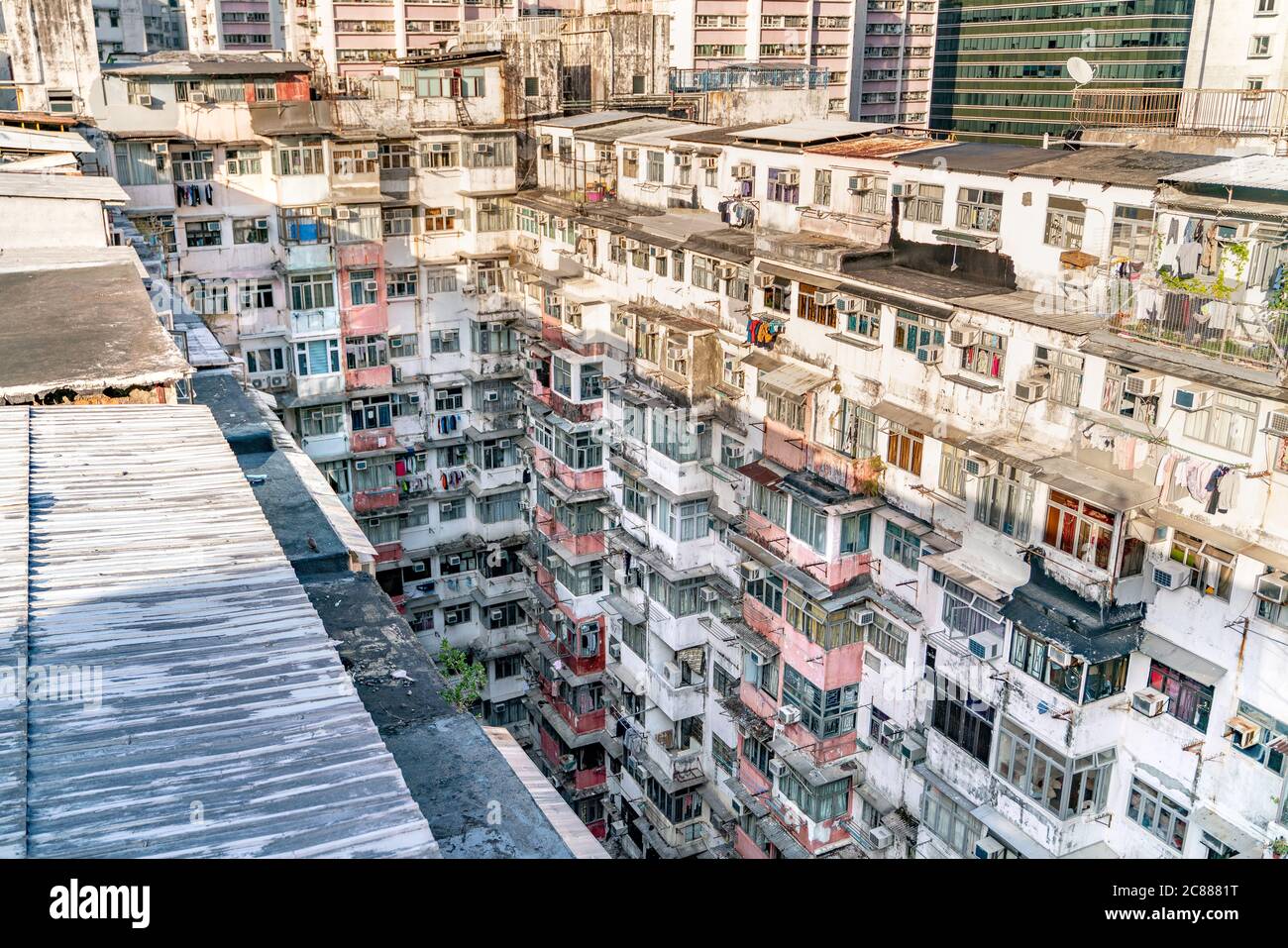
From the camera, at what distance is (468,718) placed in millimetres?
10680

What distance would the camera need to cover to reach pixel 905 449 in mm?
22016

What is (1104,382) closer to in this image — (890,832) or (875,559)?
(875,559)

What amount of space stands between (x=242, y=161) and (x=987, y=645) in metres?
29.9

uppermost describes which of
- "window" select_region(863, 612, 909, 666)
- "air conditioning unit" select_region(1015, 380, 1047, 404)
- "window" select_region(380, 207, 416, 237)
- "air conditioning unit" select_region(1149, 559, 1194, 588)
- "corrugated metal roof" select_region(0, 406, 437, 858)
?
"window" select_region(380, 207, 416, 237)

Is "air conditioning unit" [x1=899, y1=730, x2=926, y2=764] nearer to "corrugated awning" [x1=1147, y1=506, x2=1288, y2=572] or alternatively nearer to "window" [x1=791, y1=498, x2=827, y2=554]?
"window" [x1=791, y1=498, x2=827, y2=554]

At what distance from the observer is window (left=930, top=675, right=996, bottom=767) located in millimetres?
20484

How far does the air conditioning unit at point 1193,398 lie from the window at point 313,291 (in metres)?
28.7

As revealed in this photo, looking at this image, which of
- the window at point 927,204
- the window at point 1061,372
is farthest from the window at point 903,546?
the window at point 927,204

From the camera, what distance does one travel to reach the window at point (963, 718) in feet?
67.2

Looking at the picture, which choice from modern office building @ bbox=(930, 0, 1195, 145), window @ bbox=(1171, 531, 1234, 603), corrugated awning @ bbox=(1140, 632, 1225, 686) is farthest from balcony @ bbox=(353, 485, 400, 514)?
modern office building @ bbox=(930, 0, 1195, 145)

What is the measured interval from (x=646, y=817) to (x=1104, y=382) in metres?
20.2

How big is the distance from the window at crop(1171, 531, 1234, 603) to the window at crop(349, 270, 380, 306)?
28981 millimetres

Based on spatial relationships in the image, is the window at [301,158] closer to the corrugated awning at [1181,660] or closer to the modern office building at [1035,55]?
the corrugated awning at [1181,660]

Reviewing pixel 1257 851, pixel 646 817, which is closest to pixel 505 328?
pixel 646 817
